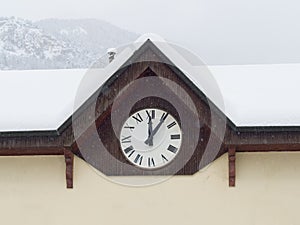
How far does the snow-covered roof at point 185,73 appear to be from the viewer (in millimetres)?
6344

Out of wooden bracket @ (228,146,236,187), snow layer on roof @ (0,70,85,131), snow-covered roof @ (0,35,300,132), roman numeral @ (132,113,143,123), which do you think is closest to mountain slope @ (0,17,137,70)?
snow layer on roof @ (0,70,85,131)

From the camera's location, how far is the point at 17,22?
41625 millimetres

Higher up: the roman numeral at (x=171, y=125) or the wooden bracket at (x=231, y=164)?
the roman numeral at (x=171, y=125)

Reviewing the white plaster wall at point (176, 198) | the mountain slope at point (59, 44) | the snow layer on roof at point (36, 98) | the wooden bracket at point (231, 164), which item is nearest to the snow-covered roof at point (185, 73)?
the snow layer on roof at point (36, 98)

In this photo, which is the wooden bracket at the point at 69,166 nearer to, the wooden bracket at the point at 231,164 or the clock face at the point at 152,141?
the clock face at the point at 152,141

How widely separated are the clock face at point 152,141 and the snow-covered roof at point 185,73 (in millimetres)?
541

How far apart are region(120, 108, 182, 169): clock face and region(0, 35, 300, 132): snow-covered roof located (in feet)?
1.77

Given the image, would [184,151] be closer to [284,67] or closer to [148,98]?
[148,98]

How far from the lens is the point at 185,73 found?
628cm

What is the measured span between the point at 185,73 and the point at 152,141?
2.54 ft

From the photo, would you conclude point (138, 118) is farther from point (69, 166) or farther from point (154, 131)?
point (69, 166)

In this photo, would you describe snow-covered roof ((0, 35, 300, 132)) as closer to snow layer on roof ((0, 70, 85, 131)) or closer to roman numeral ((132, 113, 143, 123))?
snow layer on roof ((0, 70, 85, 131))

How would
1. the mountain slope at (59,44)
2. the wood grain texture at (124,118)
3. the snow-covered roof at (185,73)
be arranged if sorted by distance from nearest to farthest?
the wood grain texture at (124,118) < the snow-covered roof at (185,73) < the mountain slope at (59,44)

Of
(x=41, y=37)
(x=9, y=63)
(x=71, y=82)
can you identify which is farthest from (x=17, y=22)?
(x=71, y=82)
